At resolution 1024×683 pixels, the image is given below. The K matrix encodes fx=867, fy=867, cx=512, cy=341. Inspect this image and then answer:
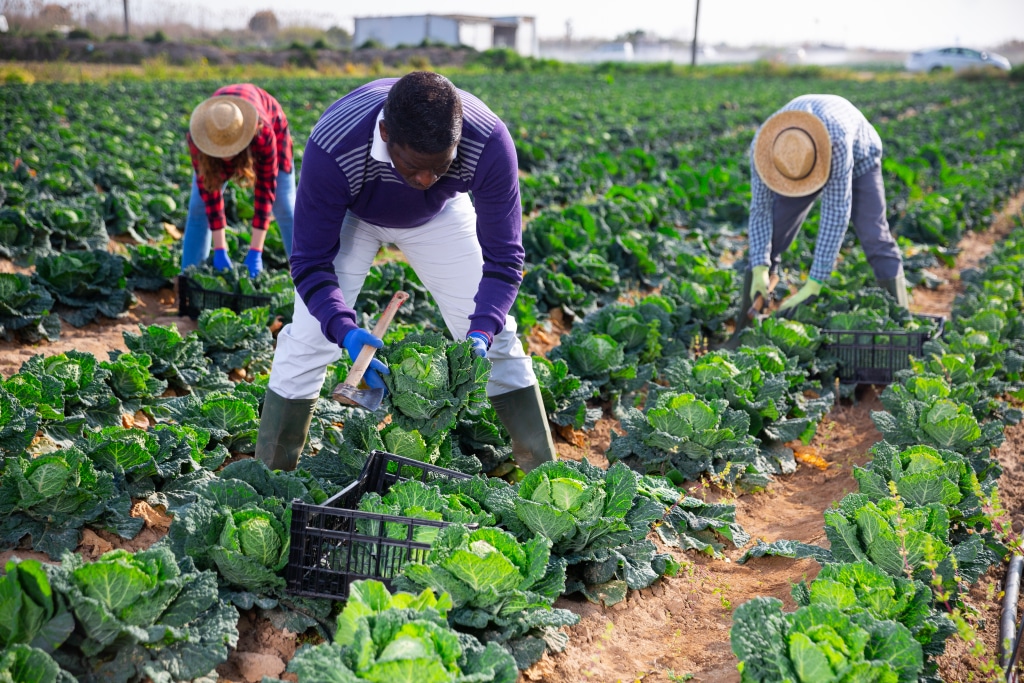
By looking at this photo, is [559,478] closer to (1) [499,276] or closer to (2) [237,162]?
(1) [499,276]

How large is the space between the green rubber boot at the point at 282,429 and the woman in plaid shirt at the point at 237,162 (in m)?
2.37

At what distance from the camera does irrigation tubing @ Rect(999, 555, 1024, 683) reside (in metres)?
2.53

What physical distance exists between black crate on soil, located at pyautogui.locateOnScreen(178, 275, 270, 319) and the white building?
48.7 meters

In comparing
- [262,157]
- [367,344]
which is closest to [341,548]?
[367,344]

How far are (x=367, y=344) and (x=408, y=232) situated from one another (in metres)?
0.51

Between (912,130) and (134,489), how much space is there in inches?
728

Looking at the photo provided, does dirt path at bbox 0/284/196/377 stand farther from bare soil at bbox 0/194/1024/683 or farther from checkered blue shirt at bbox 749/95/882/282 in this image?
checkered blue shirt at bbox 749/95/882/282

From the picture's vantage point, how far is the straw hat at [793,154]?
5.15m

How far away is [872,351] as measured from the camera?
5.31 meters

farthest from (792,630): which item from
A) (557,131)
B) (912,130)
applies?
(912,130)

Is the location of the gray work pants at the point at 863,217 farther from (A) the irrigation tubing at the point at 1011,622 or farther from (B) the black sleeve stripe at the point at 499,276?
(B) the black sleeve stripe at the point at 499,276

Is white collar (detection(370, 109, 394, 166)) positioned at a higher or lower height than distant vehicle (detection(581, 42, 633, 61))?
lower

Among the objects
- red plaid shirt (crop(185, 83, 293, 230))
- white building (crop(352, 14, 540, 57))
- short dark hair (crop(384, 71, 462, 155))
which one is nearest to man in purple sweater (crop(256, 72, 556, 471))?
short dark hair (crop(384, 71, 462, 155))

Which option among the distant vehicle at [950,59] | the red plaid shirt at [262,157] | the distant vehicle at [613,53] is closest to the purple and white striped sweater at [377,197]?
the red plaid shirt at [262,157]
